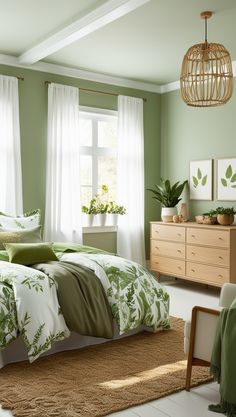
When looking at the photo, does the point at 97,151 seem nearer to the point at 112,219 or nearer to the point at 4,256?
the point at 112,219

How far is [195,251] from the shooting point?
19.0 ft

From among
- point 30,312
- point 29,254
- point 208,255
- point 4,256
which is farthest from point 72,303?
point 208,255

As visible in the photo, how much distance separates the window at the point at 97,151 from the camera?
650 cm

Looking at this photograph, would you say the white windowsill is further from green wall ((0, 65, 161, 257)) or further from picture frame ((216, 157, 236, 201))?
picture frame ((216, 157, 236, 201))

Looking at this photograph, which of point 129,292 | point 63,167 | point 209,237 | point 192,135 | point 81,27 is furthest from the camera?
point 192,135

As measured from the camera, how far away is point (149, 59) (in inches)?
226

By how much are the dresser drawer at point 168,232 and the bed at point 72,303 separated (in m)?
2.01

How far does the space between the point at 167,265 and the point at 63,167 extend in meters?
1.92

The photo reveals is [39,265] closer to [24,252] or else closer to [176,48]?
[24,252]

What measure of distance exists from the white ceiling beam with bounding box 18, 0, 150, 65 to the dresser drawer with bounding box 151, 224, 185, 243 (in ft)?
8.76

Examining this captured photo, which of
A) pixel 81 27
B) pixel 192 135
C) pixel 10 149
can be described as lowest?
pixel 10 149

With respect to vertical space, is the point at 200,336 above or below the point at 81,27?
below

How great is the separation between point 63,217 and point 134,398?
3.52m

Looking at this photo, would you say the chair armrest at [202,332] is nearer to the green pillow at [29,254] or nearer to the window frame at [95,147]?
the green pillow at [29,254]
